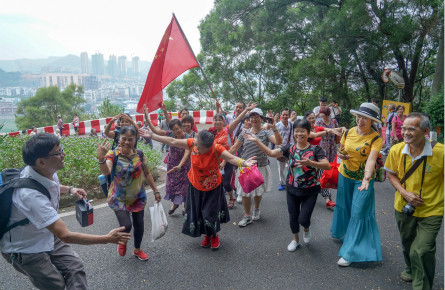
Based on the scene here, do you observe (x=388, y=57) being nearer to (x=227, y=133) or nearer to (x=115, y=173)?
(x=227, y=133)

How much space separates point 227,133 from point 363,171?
7.46 ft

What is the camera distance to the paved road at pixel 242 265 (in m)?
3.30

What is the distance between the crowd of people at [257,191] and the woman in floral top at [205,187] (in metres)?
0.01

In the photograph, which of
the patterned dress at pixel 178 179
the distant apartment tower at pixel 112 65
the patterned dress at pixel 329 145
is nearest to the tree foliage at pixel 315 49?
the patterned dress at pixel 329 145

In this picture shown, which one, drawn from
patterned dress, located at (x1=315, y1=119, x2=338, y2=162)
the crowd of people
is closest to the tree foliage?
patterned dress, located at (x1=315, y1=119, x2=338, y2=162)

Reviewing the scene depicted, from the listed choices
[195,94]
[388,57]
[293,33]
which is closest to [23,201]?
[388,57]

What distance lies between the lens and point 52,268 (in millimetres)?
2311

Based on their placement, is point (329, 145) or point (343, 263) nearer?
point (343, 263)

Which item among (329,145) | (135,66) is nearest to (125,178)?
(329,145)

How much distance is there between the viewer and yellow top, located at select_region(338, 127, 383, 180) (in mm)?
3600

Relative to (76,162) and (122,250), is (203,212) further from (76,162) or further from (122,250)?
(76,162)

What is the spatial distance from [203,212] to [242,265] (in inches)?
30.2

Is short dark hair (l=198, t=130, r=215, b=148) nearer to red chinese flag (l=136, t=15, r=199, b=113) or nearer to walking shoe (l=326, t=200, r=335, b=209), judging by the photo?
red chinese flag (l=136, t=15, r=199, b=113)

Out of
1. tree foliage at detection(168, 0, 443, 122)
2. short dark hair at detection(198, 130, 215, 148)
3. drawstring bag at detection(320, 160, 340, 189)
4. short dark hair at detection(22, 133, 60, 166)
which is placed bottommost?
drawstring bag at detection(320, 160, 340, 189)
